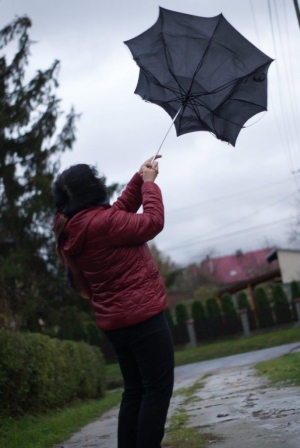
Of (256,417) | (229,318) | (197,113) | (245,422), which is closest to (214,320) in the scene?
(229,318)

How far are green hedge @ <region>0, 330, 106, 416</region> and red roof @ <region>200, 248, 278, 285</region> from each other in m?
73.4

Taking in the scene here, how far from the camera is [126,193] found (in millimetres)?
4277

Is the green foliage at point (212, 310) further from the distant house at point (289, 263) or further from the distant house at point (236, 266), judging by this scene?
the distant house at point (236, 266)

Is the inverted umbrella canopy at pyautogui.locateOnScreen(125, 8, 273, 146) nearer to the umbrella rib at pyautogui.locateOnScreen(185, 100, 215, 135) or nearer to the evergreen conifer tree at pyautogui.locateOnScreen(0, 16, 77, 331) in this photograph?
the umbrella rib at pyautogui.locateOnScreen(185, 100, 215, 135)

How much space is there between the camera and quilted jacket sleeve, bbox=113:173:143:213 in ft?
13.9

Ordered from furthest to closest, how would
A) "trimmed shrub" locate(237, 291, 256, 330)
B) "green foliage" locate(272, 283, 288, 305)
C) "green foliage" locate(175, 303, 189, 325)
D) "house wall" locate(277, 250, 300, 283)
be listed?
"house wall" locate(277, 250, 300, 283) → "green foliage" locate(175, 303, 189, 325) → "trimmed shrub" locate(237, 291, 256, 330) → "green foliage" locate(272, 283, 288, 305)

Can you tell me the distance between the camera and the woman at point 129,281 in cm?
380

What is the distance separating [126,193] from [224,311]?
40.0 m

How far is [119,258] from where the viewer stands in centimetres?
386

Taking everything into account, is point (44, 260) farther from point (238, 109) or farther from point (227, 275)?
point (227, 275)

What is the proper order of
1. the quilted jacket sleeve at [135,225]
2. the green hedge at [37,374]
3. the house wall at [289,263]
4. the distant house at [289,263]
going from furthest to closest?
the house wall at [289,263] → the distant house at [289,263] → the green hedge at [37,374] → the quilted jacket sleeve at [135,225]

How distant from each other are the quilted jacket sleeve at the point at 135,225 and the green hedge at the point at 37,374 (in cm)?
515

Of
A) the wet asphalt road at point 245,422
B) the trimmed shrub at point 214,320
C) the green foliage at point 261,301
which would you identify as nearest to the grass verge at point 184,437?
the wet asphalt road at point 245,422

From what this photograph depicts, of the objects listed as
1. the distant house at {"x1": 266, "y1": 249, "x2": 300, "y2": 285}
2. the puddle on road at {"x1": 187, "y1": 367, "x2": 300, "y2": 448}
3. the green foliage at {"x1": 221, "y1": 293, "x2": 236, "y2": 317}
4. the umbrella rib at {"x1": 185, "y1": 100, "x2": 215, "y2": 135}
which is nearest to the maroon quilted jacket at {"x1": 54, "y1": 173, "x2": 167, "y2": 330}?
the umbrella rib at {"x1": 185, "y1": 100, "x2": 215, "y2": 135}
